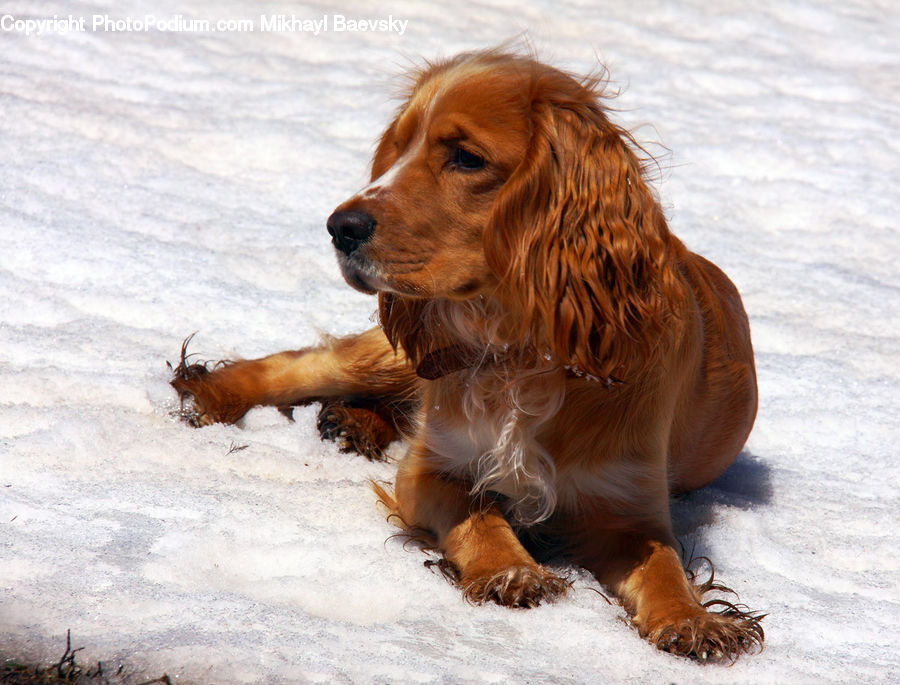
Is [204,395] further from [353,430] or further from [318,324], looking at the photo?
[318,324]

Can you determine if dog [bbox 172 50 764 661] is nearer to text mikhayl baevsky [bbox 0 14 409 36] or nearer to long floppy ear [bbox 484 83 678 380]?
long floppy ear [bbox 484 83 678 380]

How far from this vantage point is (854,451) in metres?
4.07

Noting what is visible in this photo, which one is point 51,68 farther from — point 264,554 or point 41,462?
point 264,554

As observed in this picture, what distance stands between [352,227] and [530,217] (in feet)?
1.62

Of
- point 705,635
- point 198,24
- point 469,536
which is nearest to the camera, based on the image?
point 705,635

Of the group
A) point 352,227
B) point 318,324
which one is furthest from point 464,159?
point 318,324

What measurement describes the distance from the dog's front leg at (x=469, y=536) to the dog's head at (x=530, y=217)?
616 millimetres

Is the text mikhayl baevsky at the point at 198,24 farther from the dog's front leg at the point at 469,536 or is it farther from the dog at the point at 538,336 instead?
the dog's front leg at the point at 469,536

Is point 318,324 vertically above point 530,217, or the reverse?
point 530,217

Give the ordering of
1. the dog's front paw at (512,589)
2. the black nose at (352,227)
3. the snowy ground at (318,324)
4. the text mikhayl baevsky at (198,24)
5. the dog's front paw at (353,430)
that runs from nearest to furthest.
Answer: the snowy ground at (318,324) → the black nose at (352,227) → the dog's front paw at (512,589) → the dog's front paw at (353,430) → the text mikhayl baevsky at (198,24)

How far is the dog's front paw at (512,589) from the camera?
272 cm

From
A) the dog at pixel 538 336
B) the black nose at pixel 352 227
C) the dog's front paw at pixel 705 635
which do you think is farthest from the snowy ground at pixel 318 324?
the black nose at pixel 352 227

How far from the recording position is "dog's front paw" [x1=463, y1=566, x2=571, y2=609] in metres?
2.72

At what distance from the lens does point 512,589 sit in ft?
8.97
